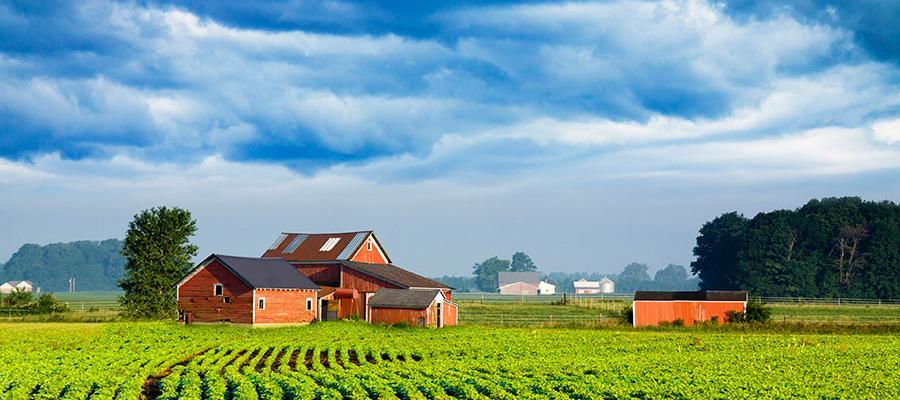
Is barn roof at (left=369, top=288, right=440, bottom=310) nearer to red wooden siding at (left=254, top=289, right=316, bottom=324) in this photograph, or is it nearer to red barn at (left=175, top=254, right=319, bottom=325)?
red wooden siding at (left=254, top=289, right=316, bottom=324)

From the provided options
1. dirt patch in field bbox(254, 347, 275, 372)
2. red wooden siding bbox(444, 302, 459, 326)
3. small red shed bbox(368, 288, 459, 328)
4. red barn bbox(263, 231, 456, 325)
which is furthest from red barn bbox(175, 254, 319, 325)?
dirt patch in field bbox(254, 347, 275, 372)

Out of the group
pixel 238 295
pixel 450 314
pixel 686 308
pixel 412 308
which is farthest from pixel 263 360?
pixel 686 308

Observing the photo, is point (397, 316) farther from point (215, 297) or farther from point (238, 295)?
point (215, 297)

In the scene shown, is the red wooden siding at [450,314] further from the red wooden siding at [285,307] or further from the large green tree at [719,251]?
the large green tree at [719,251]

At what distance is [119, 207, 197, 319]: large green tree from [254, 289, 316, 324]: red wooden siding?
1363cm

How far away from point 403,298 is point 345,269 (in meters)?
8.13

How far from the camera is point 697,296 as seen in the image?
7106cm

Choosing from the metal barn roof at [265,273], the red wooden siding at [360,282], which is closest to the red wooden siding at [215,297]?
the metal barn roof at [265,273]

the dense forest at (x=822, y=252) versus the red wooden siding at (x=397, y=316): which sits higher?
the dense forest at (x=822, y=252)

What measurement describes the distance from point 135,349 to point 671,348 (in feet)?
92.4

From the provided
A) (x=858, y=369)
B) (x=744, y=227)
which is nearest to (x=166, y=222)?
(x=858, y=369)

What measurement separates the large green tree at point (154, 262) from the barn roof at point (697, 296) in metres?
39.2

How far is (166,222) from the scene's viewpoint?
7550 centimetres

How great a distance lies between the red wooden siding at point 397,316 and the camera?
2581 inches
